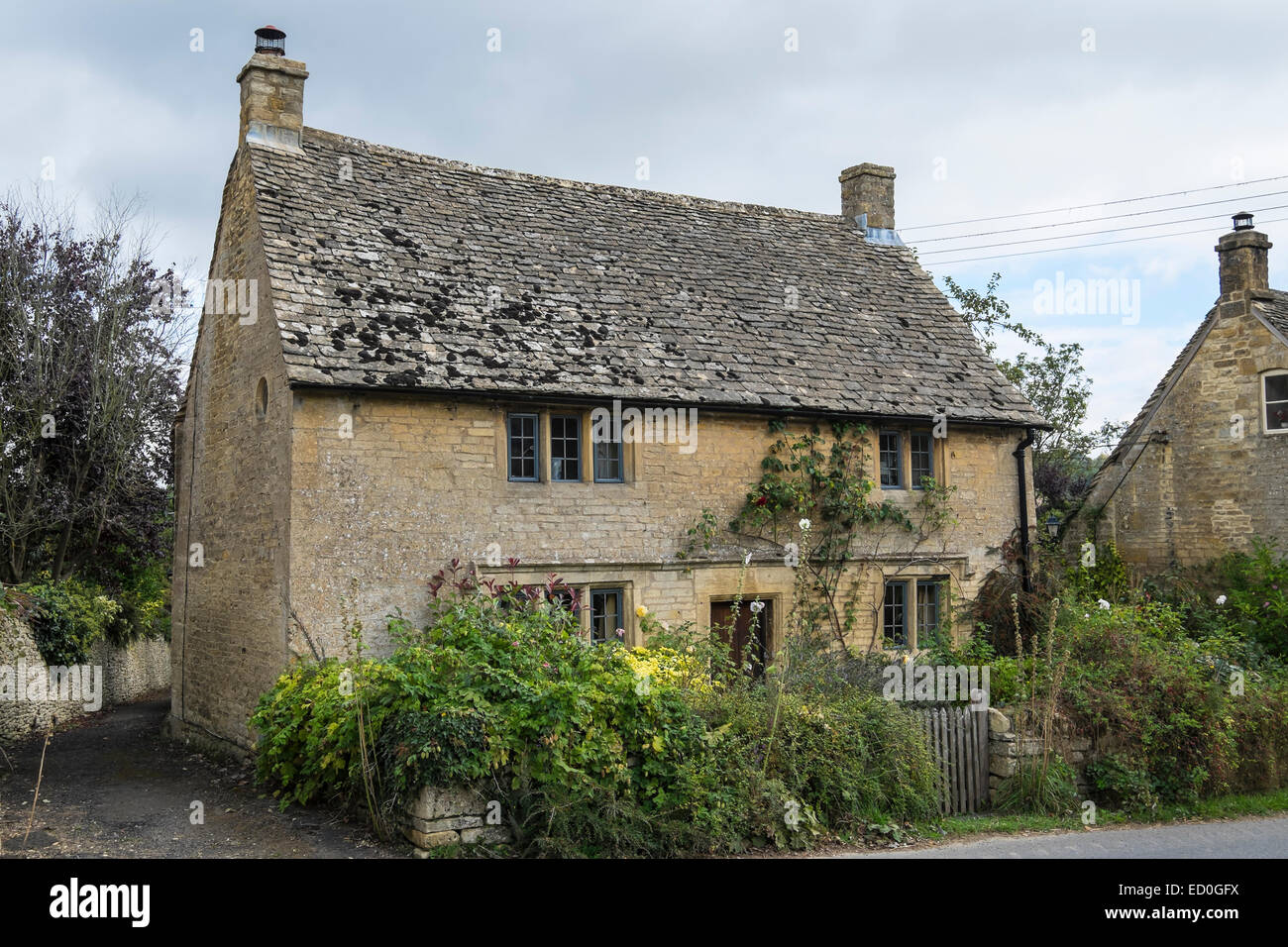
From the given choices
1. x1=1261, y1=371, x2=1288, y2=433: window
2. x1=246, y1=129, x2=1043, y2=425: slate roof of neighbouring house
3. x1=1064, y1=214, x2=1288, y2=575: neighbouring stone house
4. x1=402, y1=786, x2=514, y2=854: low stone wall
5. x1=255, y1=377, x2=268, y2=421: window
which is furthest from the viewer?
x1=1064, y1=214, x2=1288, y2=575: neighbouring stone house

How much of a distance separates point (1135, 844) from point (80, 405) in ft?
68.9

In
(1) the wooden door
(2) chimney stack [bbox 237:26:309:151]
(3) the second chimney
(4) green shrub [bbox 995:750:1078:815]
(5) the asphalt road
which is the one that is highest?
(2) chimney stack [bbox 237:26:309:151]

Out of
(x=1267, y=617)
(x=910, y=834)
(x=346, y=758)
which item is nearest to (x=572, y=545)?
(x=346, y=758)

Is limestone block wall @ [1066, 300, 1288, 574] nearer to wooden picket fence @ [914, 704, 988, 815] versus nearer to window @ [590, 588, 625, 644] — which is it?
wooden picket fence @ [914, 704, 988, 815]

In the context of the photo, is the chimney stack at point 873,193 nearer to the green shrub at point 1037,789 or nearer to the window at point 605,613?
the window at point 605,613

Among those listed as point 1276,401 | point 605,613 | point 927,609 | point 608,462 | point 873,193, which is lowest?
point 927,609

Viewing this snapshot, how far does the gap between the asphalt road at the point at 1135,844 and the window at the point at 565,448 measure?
6.66 m

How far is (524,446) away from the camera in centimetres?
1438

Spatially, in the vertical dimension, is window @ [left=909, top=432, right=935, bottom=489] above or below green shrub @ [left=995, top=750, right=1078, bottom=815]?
above

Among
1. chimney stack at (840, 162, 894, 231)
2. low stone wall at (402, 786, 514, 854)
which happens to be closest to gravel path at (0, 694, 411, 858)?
low stone wall at (402, 786, 514, 854)

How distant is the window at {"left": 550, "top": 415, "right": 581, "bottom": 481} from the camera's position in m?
14.6

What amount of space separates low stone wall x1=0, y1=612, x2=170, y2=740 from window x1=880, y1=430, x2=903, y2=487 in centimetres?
1341

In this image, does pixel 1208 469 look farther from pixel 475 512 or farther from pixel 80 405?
pixel 80 405

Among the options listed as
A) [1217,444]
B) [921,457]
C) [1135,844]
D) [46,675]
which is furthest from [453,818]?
[1217,444]
